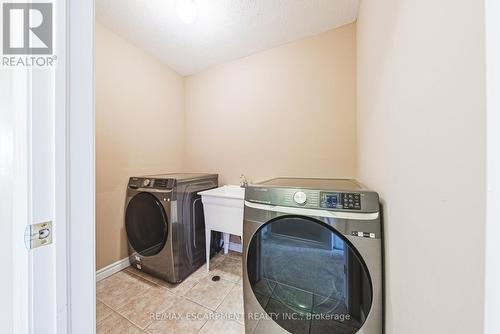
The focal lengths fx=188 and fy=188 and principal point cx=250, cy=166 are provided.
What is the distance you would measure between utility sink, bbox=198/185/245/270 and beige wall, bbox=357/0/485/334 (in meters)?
1.01

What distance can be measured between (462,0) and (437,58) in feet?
0.35

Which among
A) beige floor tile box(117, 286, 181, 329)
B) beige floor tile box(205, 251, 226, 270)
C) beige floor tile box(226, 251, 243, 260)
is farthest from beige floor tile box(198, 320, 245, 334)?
beige floor tile box(226, 251, 243, 260)

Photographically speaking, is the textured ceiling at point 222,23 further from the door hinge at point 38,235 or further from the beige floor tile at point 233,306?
the beige floor tile at point 233,306

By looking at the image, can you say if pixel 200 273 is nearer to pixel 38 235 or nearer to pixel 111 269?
pixel 111 269

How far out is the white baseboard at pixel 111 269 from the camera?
158 centimetres

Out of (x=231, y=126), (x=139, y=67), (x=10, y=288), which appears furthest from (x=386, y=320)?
(x=139, y=67)

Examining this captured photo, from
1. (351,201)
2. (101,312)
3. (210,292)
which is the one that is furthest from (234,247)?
(351,201)

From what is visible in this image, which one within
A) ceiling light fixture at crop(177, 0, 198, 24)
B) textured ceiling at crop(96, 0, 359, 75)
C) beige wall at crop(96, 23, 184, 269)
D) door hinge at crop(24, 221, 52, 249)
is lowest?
door hinge at crop(24, 221, 52, 249)

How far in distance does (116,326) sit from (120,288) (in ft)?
1.32

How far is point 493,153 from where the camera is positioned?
0.84 ft

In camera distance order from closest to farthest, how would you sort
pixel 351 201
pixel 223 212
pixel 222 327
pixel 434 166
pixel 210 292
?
pixel 434 166 → pixel 351 201 → pixel 222 327 → pixel 210 292 → pixel 223 212

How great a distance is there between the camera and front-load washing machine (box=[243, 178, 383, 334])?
74cm

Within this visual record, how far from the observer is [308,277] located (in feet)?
2.72

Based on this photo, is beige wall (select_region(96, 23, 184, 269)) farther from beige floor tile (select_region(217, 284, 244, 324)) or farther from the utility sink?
beige floor tile (select_region(217, 284, 244, 324))
